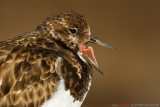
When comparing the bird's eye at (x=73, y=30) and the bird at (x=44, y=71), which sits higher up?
the bird's eye at (x=73, y=30)

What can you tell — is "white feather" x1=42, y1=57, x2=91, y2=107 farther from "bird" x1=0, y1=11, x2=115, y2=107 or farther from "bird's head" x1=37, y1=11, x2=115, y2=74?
"bird's head" x1=37, y1=11, x2=115, y2=74

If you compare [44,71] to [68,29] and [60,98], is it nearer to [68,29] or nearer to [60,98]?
[60,98]

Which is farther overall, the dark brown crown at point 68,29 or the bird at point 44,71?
the dark brown crown at point 68,29

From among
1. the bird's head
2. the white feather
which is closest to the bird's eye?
the bird's head

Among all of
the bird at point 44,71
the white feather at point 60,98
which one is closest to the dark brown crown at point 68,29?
the bird at point 44,71

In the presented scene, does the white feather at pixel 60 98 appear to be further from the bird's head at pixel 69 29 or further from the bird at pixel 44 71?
the bird's head at pixel 69 29

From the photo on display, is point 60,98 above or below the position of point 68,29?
below

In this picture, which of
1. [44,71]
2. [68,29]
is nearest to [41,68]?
[44,71]

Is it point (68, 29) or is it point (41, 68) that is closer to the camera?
Result: point (41, 68)

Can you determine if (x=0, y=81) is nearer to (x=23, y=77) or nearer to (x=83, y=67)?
(x=23, y=77)
